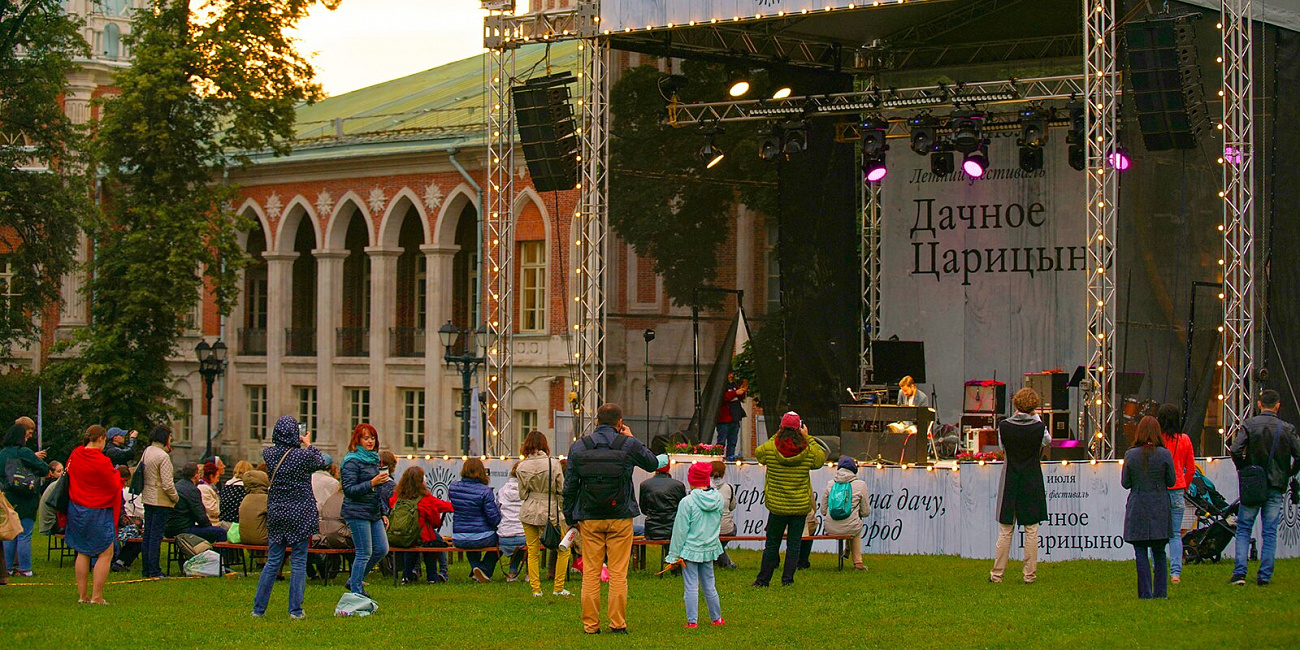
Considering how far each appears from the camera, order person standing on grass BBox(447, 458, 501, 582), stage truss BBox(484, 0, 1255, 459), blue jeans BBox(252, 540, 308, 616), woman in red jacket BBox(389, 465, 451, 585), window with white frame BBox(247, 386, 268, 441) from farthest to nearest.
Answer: window with white frame BBox(247, 386, 268, 441), stage truss BBox(484, 0, 1255, 459), person standing on grass BBox(447, 458, 501, 582), woman in red jacket BBox(389, 465, 451, 585), blue jeans BBox(252, 540, 308, 616)

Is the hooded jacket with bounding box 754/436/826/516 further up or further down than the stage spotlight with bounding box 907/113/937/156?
further down

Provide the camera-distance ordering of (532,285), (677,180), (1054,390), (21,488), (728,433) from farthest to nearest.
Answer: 1. (532,285)
2. (677,180)
3. (728,433)
4. (1054,390)
5. (21,488)

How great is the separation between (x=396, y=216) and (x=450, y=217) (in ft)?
5.81

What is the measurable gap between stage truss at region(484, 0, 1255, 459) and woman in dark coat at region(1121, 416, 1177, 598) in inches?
207

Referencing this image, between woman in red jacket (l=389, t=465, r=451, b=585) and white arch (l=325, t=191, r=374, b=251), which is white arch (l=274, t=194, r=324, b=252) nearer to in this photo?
white arch (l=325, t=191, r=374, b=251)

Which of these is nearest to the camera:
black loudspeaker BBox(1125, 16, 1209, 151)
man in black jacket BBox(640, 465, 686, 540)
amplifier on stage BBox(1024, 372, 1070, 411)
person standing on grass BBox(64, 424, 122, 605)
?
person standing on grass BBox(64, 424, 122, 605)

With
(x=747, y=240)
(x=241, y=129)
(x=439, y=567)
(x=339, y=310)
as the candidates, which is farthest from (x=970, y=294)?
(x=339, y=310)

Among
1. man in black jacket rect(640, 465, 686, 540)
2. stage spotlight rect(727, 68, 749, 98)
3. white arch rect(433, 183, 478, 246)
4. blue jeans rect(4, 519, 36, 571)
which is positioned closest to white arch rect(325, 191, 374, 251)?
white arch rect(433, 183, 478, 246)

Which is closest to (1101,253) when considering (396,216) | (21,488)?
(21,488)

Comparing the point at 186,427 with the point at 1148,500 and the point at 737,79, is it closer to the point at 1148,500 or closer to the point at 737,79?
the point at 737,79

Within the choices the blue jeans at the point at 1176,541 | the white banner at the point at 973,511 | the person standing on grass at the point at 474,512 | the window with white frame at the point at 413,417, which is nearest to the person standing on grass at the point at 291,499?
the person standing on grass at the point at 474,512

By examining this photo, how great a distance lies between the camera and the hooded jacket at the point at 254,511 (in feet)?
53.4

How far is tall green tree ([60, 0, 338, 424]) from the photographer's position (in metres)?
30.5

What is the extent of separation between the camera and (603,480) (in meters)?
11.6
